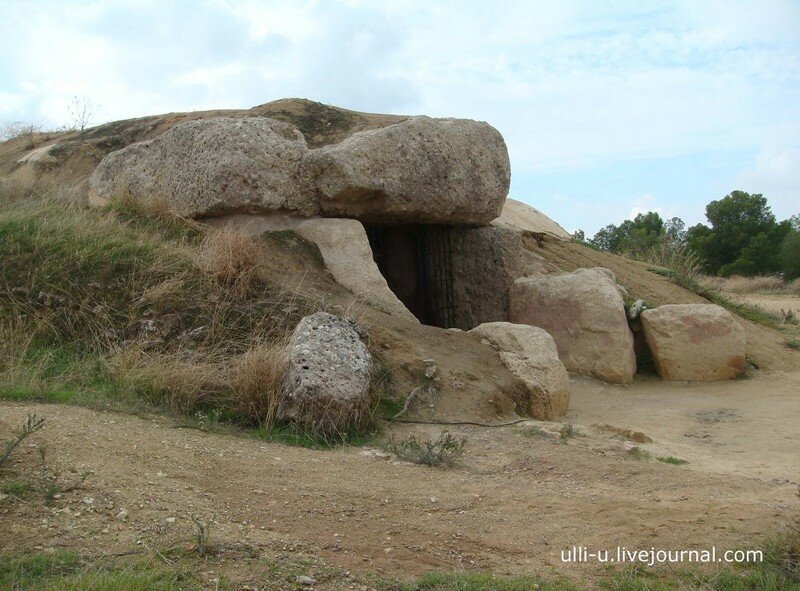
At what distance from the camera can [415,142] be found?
26.5 feet

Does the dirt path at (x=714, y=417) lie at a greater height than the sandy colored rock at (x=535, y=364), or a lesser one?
lesser

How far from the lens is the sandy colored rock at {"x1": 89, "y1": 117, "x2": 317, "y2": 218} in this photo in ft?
24.6

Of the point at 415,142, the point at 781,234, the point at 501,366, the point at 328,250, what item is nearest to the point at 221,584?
the point at 501,366

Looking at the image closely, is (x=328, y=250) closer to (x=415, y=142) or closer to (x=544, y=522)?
(x=415, y=142)

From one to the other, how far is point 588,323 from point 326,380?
3.51m

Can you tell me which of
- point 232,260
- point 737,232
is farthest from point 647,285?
point 737,232

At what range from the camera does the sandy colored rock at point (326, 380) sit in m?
5.19

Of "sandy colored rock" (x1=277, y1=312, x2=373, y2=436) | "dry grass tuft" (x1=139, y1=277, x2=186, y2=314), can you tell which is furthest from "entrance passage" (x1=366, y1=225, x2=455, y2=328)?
"sandy colored rock" (x1=277, y1=312, x2=373, y2=436)

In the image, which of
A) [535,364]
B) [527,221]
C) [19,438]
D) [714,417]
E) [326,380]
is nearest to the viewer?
[19,438]

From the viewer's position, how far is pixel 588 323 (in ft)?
26.5

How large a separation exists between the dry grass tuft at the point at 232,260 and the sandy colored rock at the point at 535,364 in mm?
1849

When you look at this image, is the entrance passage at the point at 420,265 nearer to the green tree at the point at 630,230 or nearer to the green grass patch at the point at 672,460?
the green grass patch at the point at 672,460

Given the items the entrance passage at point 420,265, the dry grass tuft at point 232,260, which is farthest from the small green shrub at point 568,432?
the entrance passage at point 420,265

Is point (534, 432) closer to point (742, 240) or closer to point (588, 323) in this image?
point (588, 323)
